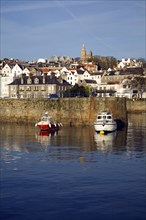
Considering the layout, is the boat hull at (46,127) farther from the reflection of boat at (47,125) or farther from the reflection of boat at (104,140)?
the reflection of boat at (104,140)

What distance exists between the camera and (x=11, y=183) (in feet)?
64.8

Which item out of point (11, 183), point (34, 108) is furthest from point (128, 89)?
point (11, 183)

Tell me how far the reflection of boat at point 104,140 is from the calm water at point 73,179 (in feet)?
0.21

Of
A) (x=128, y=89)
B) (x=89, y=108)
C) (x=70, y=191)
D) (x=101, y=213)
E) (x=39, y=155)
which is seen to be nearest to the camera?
(x=101, y=213)

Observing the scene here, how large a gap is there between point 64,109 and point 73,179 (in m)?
29.9

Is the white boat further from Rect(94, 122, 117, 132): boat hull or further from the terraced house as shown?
the terraced house

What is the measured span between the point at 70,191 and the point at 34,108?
3452cm

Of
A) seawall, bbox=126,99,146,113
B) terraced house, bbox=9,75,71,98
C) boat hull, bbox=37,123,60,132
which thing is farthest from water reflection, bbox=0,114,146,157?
seawall, bbox=126,99,146,113

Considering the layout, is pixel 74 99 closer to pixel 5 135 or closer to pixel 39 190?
pixel 5 135

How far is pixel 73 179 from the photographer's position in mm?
20641

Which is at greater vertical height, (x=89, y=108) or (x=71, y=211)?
(x=89, y=108)

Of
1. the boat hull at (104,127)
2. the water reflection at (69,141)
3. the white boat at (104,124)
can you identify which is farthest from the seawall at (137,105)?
the boat hull at (104,127)

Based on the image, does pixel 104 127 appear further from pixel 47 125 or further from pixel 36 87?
pixel 36 87

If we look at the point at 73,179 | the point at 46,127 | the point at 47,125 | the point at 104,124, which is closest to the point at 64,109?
the point at 47,125
